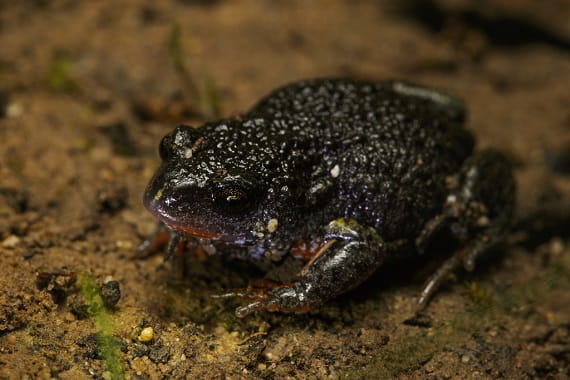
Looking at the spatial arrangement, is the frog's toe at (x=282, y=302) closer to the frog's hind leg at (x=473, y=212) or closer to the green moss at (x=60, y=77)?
the frog's hind leg at (x=473, y=212)

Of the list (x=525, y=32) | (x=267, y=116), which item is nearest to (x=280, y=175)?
(x=267, y=116)

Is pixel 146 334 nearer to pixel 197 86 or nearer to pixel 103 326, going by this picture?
pixel 103 326

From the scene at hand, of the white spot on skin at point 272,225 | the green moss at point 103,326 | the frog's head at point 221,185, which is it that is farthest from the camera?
the white spot on skin at point 272,225

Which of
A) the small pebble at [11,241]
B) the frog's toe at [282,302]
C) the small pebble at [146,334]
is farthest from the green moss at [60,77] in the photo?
the frog's toe at [282,302]

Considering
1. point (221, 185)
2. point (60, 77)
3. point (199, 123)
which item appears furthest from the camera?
point (60, 77)

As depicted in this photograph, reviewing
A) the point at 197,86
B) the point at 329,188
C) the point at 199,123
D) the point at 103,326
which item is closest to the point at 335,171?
the point at 329,188

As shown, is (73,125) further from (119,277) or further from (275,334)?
(275,334)
